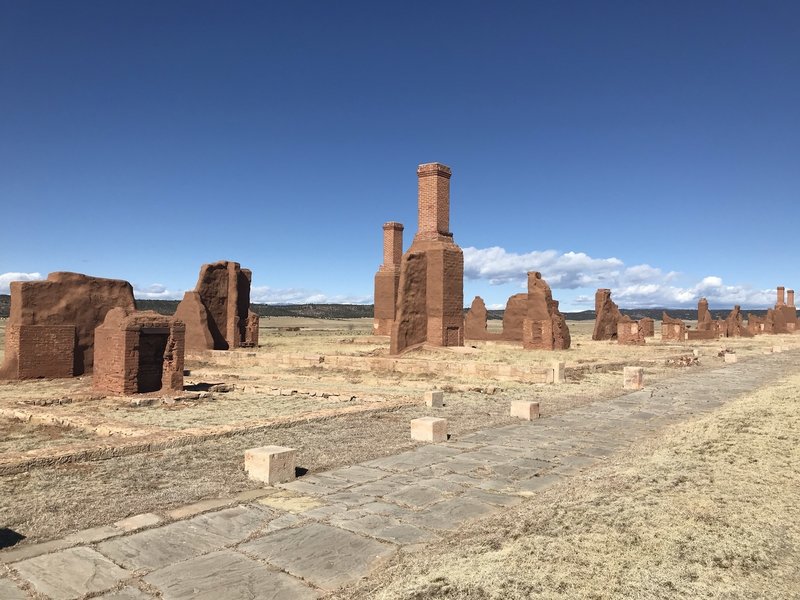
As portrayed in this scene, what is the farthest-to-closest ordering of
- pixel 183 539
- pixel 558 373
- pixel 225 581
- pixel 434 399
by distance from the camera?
pixel 558 373
pixel 434 399
pixel 183 539
pixel 225 581

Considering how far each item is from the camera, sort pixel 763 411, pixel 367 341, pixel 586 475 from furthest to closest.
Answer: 1. pixel 367 341
2. pixel 763 411
3. pixel 586 475

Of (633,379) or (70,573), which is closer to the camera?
(70,573)

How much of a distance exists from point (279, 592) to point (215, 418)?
7.46 metres

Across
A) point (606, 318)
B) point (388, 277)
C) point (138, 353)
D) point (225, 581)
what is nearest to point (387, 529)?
point (225, 581)

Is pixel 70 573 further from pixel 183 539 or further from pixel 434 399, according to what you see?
pixel 434 399

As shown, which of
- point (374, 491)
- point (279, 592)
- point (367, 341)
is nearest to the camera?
point (279, 592)

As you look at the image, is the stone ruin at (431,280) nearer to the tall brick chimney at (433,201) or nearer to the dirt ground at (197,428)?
the tall brick chimney at (433,201)

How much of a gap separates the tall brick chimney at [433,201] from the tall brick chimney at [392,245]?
34.8ft

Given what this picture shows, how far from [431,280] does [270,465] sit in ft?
59.4

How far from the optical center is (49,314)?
16359 mm

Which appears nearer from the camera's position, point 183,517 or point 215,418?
point 183,517

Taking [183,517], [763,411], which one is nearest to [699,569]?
[183,517]

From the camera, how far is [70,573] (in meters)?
3.74

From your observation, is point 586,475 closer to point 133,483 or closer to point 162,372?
point 133,483
